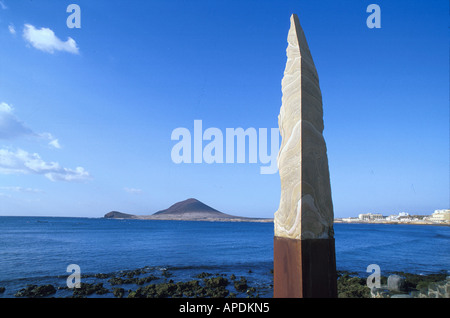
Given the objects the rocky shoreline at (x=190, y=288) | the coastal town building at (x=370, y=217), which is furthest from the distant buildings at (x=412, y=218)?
the rocky shoreline at (x=190, y=288)

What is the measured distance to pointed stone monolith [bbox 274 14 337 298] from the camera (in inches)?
189

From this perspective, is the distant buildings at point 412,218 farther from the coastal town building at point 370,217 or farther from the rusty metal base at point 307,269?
the rusty metal base at point 307,269

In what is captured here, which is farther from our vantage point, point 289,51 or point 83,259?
point 83,259

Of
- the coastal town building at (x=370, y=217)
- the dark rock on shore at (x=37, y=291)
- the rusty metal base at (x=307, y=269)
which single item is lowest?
the coastal town building at (x=370, y=217)

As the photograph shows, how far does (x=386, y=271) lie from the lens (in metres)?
23.5

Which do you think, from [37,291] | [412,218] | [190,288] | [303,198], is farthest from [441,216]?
[303,198]

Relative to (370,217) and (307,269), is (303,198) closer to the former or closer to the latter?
(307,269)

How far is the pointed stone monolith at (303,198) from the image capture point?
4789 mm
